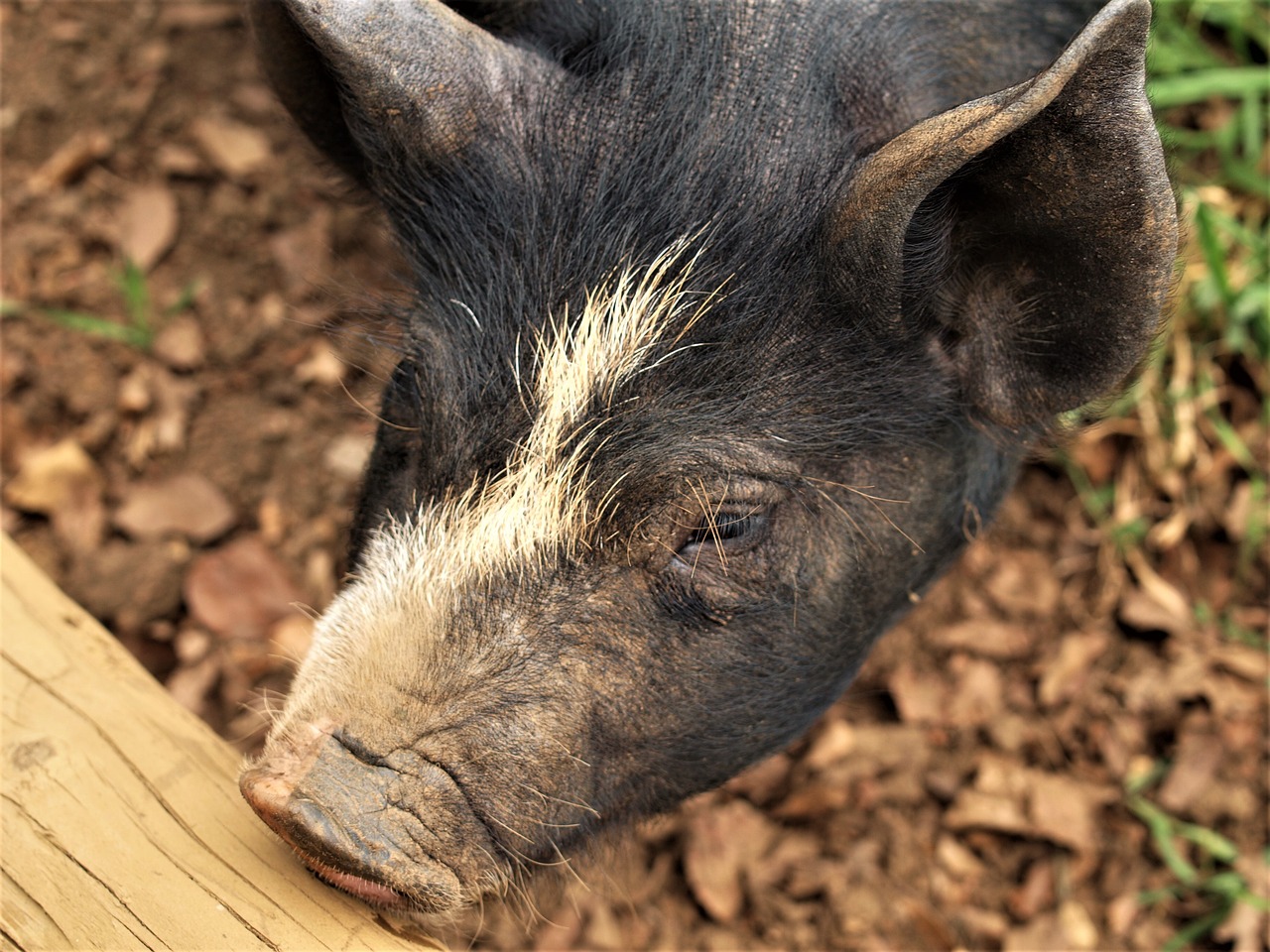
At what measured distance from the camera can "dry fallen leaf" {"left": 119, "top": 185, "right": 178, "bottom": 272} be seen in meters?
4.07

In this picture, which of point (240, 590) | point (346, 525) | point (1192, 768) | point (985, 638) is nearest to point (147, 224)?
point (240, 590)

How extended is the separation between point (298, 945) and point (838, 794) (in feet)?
6.30

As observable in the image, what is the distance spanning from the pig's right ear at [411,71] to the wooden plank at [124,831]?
113 cm

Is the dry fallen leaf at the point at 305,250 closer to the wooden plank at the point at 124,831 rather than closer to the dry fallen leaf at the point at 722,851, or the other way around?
the wooden plank at the point at 124,831

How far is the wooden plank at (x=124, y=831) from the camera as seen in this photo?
1.79 m

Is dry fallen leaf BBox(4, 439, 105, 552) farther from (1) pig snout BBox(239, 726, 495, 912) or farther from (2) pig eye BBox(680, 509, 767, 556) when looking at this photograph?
(2) pig eye BBox(680, 509, 767, 556)

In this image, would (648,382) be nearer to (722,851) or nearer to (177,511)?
(722,851)

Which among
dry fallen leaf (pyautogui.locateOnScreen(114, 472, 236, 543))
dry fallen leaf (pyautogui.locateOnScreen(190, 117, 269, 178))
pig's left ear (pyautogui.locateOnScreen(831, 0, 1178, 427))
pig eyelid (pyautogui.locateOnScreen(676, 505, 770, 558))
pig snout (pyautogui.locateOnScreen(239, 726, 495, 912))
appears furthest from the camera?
dry fallen leaf (pyautogui.locateOnScreen(190, 117, 269, 178))

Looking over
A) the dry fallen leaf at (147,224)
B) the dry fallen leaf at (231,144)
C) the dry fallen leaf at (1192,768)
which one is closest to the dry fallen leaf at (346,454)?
the dry fallen leaf at (147,224)

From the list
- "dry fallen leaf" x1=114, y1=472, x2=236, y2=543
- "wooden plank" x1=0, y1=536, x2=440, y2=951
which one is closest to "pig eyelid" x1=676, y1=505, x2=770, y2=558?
"wooden plank" x1=0, y1=536, x2=440, y2=951

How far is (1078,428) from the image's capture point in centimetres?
229

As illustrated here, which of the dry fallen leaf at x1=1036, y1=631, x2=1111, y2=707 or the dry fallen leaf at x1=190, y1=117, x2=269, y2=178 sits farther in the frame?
the dry fallen leaf at x1=190, y1=117, x2=269, y2=178

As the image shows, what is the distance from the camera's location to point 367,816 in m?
1.87

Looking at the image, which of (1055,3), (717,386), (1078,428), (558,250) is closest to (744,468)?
(717,386)
